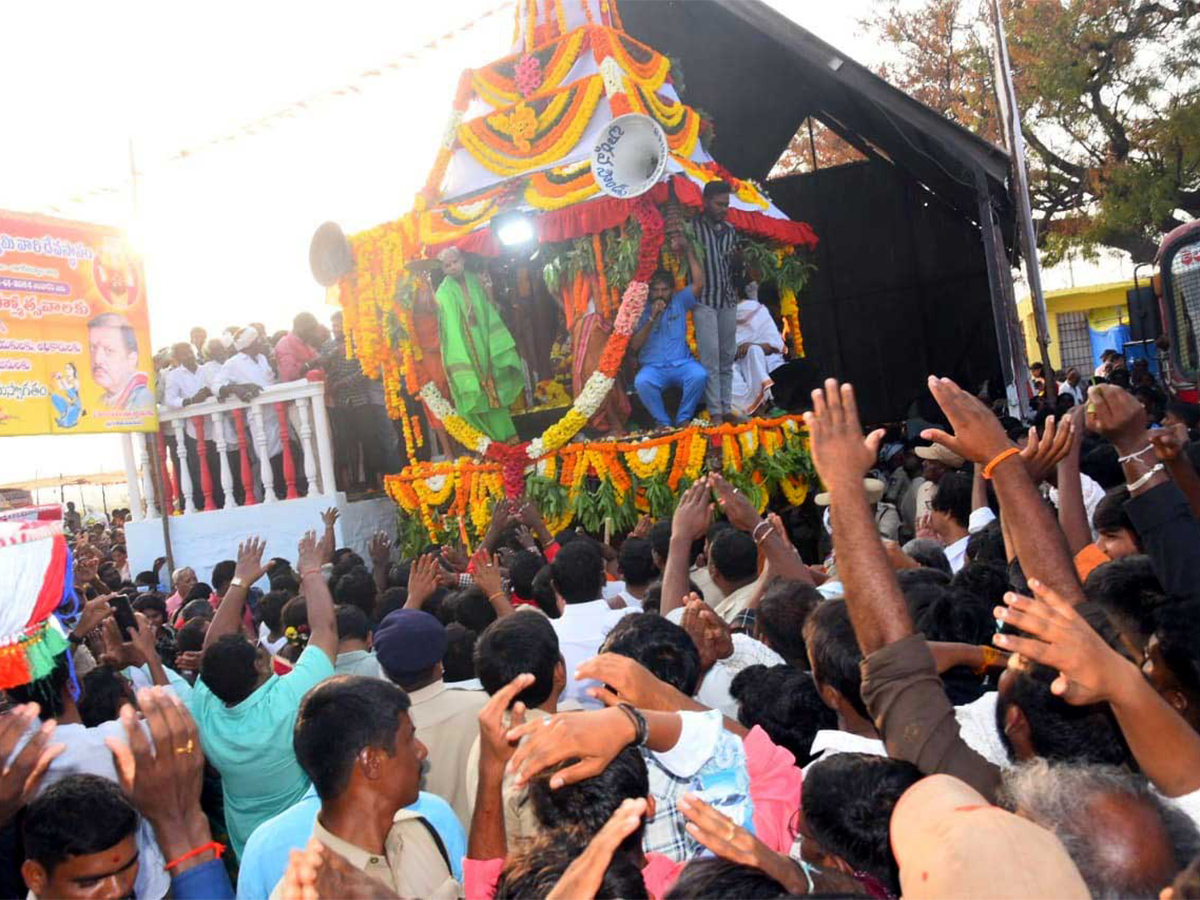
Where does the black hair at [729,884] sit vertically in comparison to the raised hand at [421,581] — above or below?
below

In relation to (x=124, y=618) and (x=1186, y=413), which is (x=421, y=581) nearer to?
(x=124, y=618)

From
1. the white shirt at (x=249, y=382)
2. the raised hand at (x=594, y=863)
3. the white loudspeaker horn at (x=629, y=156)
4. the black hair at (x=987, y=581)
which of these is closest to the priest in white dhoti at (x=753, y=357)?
the white loudspeaker horn at (x=629, y=156)

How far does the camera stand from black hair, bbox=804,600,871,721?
253 centimetres

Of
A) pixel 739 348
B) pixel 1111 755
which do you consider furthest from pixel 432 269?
pixel 1111 755

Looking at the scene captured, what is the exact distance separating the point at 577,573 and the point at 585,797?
2483 mm

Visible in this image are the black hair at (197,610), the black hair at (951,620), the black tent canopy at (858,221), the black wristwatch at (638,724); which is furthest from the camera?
the black tent canopy at (858,221)

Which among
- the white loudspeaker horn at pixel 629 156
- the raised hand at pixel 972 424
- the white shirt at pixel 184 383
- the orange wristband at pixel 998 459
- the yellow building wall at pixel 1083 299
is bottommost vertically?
the orange wristband at pixel 998 459

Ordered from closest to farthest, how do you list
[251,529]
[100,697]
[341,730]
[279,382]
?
[341,730]
[100,697]
[251,529]
[279,382]

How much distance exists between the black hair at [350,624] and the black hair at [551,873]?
8.11 ft

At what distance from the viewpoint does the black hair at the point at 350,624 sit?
4.32 metres

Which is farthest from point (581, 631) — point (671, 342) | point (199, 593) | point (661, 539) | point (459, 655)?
point (671, 342)

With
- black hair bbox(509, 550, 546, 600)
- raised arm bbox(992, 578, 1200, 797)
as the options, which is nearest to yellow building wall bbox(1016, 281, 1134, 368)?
black hair bbox(509, 550, 546, 600)

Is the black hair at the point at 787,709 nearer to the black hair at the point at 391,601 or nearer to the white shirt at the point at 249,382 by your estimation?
the black hair at the point at 391,601

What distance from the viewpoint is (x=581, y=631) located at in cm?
431
